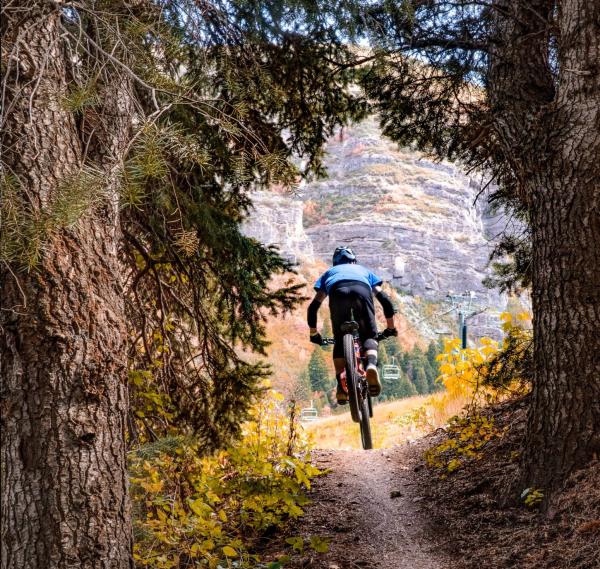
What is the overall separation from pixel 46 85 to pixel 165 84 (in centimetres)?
80

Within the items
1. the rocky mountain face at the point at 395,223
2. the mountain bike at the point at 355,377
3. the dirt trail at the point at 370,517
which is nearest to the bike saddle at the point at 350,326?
the mountain bike at the point at 355,377

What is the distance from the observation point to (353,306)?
6.69 metres

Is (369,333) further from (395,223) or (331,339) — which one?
(395,223)

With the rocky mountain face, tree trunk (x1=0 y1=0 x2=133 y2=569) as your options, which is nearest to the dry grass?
tree trunk (x1=0 y1=0 x2=133 y2=569)

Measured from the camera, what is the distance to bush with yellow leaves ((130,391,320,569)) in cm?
404

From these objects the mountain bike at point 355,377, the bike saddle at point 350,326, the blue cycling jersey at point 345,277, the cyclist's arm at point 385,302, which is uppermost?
the blue cycling jersey at point 345,277

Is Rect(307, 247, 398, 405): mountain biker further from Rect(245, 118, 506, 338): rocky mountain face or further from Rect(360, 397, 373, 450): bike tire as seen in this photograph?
Rect(245, 118, 506, 338): rocky mountain face

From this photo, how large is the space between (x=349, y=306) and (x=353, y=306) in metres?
0.05

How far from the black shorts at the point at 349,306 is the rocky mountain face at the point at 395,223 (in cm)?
14723

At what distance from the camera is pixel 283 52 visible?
18.4ft

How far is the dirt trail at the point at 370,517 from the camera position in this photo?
4664mm

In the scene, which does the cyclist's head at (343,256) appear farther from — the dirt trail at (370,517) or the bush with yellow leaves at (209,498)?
the dirt trail at (370,517)

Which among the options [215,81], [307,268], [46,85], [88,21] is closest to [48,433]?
[46,85]

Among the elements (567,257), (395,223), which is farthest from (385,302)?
(395,223)
